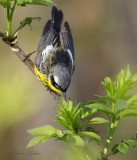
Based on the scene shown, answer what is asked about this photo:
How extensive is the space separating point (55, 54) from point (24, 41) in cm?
455

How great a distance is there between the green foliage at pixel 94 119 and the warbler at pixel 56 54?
2.51m

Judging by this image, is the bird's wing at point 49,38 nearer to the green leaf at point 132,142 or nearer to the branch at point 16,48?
the branch at point 16,48

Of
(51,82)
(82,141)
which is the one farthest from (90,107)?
(51,82)

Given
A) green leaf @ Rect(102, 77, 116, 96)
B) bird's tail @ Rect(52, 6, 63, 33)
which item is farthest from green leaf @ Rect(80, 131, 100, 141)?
bird's tail @ Rect(52, 6, 63, 33)

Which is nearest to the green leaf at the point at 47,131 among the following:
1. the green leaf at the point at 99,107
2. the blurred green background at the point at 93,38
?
the green leaf at the point at 99,107

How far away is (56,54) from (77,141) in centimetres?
407

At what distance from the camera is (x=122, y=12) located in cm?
1215

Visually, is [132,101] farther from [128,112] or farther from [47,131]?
[47,131]

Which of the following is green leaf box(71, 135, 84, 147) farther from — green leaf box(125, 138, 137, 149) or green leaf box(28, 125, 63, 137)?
green leaf box(125, 138, 137, 149)

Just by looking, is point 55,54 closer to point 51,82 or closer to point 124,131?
point 51,82

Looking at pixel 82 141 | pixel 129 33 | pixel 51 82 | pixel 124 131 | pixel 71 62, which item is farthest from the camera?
pixel 129 33

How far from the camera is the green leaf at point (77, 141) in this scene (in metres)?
2.13

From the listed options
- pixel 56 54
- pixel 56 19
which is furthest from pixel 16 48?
pixel 56 54

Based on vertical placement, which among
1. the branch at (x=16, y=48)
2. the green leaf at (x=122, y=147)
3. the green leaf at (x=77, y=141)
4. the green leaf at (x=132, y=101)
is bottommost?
the green leaf at (x=122, y=147)
